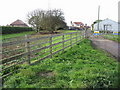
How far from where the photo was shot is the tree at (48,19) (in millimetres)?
42625

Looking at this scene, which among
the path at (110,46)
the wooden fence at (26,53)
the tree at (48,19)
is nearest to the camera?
the wooden fence at (26,53)

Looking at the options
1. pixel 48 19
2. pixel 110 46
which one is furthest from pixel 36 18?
pixel 110 46

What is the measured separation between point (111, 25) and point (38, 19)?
83.3 ft

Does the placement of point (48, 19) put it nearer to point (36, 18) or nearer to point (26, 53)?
point (36, 18)

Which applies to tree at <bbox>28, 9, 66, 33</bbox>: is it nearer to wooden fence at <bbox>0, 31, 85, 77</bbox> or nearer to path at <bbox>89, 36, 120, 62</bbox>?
path at <bbox>89, 36, 120, 62</bbox>

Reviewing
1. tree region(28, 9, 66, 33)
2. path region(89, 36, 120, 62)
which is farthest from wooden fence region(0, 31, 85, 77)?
tree region(28, 9, 66, 33)

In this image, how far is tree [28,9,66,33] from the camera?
42.6 metres

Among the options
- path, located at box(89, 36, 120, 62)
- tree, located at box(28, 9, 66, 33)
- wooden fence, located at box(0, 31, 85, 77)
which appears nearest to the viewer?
wooden fence, located at box(0, 31, 85, 77)

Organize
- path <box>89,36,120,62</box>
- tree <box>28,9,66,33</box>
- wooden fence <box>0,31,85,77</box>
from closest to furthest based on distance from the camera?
wooden fence <box>0,31,85,77</box> < path <box>89,36,120,62</box> < tree <box>28,9,66,33</box>

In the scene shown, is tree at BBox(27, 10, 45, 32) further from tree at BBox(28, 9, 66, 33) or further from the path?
the path

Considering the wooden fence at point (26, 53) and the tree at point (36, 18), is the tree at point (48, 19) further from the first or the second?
the wooden fence at point (26, 53)

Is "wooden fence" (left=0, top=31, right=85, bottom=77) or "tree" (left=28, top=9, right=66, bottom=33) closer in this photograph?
"wooden fence" (left=0, top=31, right=85, bottom=77)

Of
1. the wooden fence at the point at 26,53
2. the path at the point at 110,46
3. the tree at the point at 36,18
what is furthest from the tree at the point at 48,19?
the wooden fence at the point at 26,53

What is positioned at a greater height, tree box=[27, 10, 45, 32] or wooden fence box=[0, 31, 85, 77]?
tree box=[27, 10, 45, 32]
